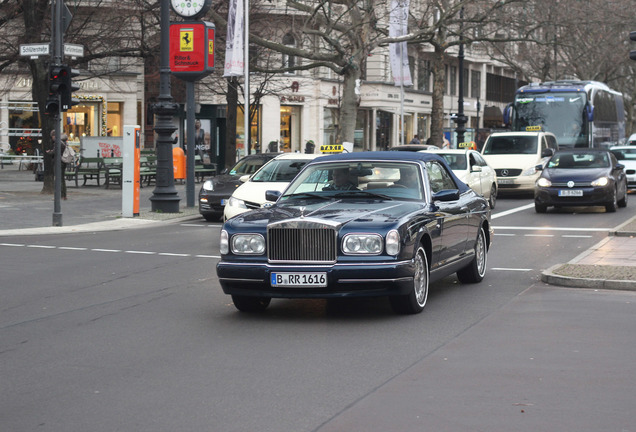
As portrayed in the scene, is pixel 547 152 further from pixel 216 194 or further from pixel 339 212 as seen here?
pixel 339 212

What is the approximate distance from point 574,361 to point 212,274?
6.67 metres

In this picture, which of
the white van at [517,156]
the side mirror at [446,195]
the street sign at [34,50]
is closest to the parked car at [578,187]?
the white van at [517,156]

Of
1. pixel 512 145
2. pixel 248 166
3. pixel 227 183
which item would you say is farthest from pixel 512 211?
pixel 227 183

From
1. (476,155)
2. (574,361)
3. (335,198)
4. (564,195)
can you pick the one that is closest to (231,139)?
(476,155)

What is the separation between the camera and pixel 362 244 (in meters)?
9.71

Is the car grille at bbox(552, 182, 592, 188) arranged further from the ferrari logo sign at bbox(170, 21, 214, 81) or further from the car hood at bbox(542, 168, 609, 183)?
the ferrari logo sign at bbox(170, 21, 214, 81)

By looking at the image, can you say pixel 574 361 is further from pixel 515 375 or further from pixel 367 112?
pixel 367 112

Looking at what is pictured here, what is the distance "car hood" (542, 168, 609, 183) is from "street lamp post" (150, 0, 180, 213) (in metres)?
8.81

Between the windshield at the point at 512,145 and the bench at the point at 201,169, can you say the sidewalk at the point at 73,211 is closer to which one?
the bench at the point at 201,169

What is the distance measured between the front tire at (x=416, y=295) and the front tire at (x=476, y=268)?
2.29 metres

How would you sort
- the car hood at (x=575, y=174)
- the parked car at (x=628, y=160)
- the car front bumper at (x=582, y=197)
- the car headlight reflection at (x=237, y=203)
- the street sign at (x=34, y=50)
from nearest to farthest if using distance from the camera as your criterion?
the car headlight reflection at (x=237, y=203)
the street sign at (x=34, y=50)
the car front bumper at (x=582, y=197)
the car hood at (x=575, y=174)
the parked car at (x=628, y=160)

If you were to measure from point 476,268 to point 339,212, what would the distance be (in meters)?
3.24

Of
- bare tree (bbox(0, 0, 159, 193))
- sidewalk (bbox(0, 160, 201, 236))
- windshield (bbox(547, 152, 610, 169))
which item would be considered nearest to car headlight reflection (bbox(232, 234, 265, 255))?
sidewalk (bbox(0, 160, 201, 236))

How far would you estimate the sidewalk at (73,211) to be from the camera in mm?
21969
